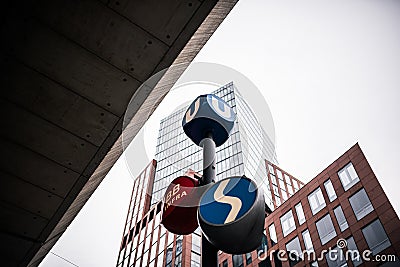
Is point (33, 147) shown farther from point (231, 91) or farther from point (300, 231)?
point (231, 91)

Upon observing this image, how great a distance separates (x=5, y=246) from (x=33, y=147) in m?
1.88

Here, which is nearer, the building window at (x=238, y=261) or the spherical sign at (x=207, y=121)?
the spherical sign at (x=207, y=121)

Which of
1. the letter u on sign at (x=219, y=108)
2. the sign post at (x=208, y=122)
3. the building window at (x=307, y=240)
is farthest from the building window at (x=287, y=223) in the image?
the sign post at (x=208, y=122)

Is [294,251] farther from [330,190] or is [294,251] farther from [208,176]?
[208,176]

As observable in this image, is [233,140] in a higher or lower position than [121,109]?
higher

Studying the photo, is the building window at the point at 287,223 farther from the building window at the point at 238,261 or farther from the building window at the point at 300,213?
the building window at the point at 238,261

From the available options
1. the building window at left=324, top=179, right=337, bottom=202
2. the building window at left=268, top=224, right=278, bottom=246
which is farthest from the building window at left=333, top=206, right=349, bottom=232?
the building window at left=268, top=224, right=278, bottom=246

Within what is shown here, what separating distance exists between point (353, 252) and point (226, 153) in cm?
4273

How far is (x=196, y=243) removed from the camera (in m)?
47.6

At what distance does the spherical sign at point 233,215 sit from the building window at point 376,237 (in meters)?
26.9

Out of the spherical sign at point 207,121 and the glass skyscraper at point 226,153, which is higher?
the glass skyscraper at point 226,153

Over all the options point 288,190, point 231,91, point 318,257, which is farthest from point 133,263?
point 231,91

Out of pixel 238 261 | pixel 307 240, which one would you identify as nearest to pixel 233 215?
pixel 307 240

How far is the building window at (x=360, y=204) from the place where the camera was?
28.7 metres
